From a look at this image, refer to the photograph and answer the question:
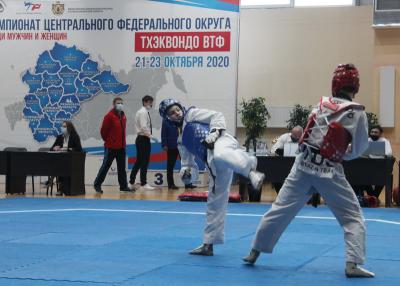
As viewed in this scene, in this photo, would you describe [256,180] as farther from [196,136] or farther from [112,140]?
[112,140]

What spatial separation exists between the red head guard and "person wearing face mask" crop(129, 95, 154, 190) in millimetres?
10336

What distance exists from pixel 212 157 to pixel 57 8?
1226 centimetres

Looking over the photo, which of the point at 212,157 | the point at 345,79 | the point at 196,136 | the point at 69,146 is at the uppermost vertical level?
the point at 345,79

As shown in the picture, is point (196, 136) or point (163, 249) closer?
point (196, 136)

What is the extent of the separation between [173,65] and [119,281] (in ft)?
39.9

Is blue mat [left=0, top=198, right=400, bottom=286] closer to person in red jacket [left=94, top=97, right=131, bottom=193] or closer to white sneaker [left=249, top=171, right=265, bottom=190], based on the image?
white sneaker [left=249, top=171, right=265, bottom=190]

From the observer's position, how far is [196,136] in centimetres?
694

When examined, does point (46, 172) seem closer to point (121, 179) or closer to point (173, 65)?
point (121, 179)

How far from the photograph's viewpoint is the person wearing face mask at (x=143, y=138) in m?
16.1

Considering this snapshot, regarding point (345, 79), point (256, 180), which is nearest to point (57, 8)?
point (256, 180)

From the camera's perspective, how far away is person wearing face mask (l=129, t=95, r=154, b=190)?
16.1 m

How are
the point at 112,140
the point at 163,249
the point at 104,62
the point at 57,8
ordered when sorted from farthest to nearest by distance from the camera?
the point at 57,8
the point at 104,62
the point at 112,140
the point at 163,249

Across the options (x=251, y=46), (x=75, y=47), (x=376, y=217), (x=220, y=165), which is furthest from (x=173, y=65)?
(x=220, y=165)

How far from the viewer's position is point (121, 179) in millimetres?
15719
